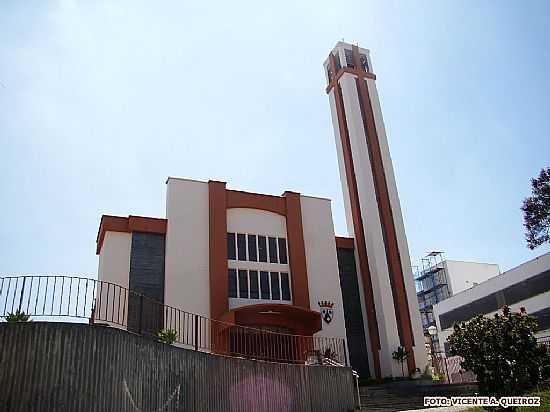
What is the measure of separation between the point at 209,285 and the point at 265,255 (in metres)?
3.84

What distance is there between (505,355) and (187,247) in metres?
16.1

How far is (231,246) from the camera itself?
81.9ft

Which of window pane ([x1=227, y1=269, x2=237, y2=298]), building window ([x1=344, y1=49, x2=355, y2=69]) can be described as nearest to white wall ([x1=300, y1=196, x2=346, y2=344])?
window pane ([x1=227, y1=269, x2=237, y2=298])

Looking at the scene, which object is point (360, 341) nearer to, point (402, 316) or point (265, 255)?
point (402, 316)

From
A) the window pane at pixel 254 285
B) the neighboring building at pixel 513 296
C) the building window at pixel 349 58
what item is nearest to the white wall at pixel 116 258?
the window pane at pixel 254 285

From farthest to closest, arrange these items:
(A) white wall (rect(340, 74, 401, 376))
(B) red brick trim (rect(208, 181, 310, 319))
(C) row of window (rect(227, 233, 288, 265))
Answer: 1. (A) white wall (rect(340, 74, 401, 376))
2. (C) row of window (rect(227, 233, 288, 265))
3. (B) red brick trim (rect(208, 181, 310, 319))

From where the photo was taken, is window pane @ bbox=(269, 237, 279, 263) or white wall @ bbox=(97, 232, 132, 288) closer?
white wall @ bbox=(97, 232, 132, 288)

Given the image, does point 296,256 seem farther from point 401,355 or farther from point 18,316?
point 18,316

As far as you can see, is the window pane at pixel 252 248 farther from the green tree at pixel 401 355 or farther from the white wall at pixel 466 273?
the white wall at pixel 466 273

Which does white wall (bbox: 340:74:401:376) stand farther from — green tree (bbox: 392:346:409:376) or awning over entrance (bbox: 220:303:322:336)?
awning over entrance (bbox: 220:303:322:336)

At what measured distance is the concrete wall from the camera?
797cm

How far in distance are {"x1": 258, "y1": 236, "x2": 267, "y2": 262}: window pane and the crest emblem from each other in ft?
12.4

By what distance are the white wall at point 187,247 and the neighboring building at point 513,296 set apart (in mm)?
18754

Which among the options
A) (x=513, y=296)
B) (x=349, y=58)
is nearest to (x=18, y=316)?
(x=349, y=58)
